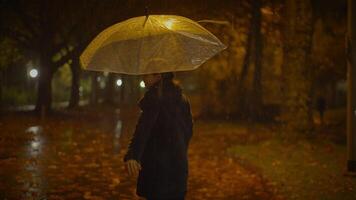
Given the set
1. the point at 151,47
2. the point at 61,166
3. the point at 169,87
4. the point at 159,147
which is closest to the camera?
the point at 159,147

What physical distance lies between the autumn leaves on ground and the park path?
13 millimetres

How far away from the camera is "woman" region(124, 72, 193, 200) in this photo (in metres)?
4.41

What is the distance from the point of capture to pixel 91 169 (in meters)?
11.3

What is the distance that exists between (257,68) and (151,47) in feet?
74.5

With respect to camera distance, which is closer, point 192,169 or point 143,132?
point 143,132

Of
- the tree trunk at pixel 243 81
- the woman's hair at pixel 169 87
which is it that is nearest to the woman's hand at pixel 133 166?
the woman's hair at pixel 169 87

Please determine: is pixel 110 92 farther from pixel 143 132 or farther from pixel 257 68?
pixel 143 132

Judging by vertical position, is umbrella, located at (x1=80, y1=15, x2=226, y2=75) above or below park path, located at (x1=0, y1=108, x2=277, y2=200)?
above

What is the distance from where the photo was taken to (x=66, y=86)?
66.2 metres

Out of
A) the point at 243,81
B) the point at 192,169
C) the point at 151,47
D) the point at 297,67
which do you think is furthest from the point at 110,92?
the point at 151,47

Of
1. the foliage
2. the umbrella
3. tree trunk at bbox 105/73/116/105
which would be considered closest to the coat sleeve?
the umbrella

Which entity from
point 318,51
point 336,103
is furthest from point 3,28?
point 336,103

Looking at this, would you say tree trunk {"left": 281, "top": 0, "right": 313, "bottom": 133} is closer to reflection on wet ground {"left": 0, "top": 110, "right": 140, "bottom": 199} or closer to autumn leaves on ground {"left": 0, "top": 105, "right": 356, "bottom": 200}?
autumn leaves on ground {"left": 0, "top": 105, "right": 356, "bottom": 200}

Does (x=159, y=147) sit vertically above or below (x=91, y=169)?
above
